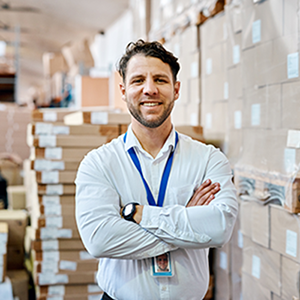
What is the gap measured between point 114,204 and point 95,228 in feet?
0.42

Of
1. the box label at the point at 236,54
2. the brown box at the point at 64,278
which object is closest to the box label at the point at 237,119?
the box label at the point at 236,54

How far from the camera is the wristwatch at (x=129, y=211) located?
1693 mm

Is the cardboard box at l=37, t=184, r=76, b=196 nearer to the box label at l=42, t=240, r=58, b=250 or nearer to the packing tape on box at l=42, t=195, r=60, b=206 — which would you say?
the packing tape on box at l=42, t=195, r=60, b=206

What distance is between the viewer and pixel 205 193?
177cm

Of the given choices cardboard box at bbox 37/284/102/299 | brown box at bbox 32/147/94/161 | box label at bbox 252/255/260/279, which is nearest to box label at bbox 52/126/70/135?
Answer: brown box at bbox 32/147/94/161

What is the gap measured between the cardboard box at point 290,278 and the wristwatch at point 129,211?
1.04 metres

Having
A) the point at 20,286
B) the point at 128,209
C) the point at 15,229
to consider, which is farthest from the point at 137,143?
the point at 15,229

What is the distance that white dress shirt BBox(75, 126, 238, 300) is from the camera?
166 centimetres

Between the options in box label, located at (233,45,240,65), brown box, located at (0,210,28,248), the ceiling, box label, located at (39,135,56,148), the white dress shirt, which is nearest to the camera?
Result: the white dress shirt

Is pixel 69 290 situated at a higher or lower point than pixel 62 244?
lower

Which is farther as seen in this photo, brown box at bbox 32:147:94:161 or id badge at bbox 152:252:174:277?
brown box at bbox 32:147:94:161

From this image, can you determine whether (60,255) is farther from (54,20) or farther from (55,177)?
(54,20)

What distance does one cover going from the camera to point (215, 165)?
72.9 inches

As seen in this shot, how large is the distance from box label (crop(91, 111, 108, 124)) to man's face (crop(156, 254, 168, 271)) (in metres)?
2.05
